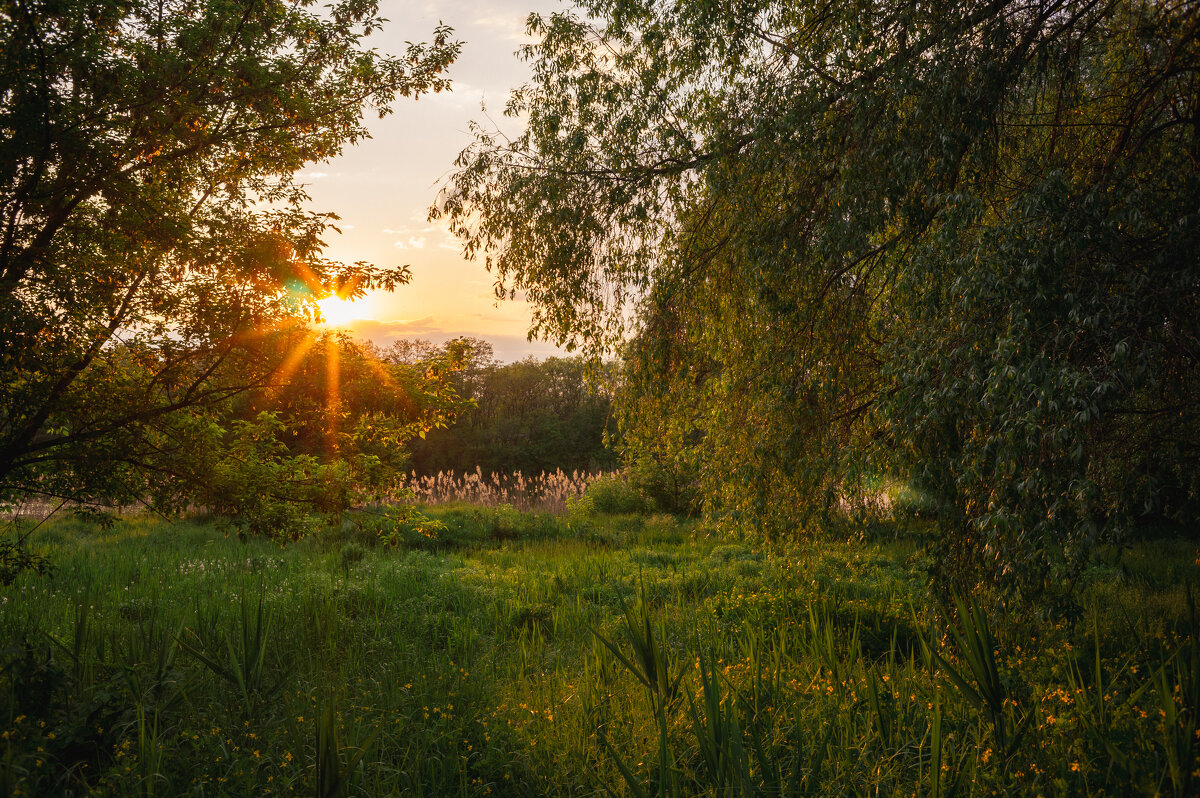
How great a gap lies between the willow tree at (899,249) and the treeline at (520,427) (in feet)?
93.4

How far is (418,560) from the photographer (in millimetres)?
9078

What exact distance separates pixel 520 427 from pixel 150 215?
37045 mm

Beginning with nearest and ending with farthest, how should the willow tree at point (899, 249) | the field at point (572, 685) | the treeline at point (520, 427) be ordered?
the field at point (572, 685) < the willow tree at point (899, 249) < the treeline at point (520, 427)

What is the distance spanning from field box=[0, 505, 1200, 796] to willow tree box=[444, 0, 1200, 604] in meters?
0.93

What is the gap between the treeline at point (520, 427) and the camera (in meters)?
39.4

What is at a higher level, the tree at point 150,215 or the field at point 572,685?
the tree at point 150,215

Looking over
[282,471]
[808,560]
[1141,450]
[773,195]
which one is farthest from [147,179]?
[1141,450]

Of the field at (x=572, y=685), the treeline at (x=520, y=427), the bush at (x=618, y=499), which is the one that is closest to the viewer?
the field at (x=572, y=685)

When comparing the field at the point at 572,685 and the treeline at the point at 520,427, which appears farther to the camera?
the treeline at the point at 520,427

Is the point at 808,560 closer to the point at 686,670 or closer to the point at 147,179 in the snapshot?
the point at 686,670

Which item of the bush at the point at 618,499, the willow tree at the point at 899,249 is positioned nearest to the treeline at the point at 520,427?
the bush at the point at 618,499

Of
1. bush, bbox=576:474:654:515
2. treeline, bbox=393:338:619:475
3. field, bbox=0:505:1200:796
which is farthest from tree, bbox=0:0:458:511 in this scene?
treeline, bbox=393:338:619:475

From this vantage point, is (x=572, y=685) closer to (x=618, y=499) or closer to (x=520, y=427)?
(x=618, y=499)

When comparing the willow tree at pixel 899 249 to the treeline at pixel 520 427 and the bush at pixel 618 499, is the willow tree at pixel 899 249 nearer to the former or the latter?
the bush at pixel 618 499
